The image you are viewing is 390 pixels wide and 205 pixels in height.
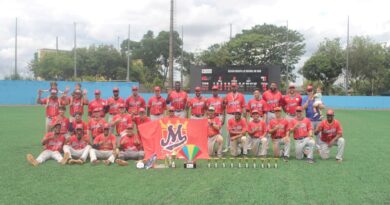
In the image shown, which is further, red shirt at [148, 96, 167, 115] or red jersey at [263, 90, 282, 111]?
red shirt at [148, 96, 167, 115]

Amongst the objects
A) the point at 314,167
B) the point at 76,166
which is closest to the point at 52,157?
the point at 76,166

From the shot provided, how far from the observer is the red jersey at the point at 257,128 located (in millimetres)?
10680

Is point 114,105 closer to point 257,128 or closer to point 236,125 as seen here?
point 236,125

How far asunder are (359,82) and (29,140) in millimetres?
45998

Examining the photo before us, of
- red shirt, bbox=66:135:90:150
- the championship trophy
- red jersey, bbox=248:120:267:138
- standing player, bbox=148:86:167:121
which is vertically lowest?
the championship trophy

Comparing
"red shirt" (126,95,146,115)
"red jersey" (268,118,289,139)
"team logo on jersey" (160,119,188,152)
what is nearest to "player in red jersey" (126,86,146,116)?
"red shirt" (126,95,146,115)

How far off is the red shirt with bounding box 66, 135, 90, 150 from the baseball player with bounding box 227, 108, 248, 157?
3.73 meters

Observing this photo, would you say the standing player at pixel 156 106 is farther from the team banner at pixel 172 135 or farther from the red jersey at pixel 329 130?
the red jersey at pixel 329 130

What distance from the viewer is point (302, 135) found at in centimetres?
1038

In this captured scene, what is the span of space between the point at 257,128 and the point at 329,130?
1.87 m

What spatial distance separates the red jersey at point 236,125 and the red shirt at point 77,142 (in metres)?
3.74

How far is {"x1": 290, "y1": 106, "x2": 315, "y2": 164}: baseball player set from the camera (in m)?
10.2

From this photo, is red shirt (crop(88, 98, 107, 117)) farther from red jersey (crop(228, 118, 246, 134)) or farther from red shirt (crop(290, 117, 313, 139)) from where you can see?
red shirt (crop(290, 117, 313, 139))

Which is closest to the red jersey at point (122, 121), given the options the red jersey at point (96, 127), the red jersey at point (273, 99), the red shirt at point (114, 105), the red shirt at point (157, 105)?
the red jersey at point (96, 127)
